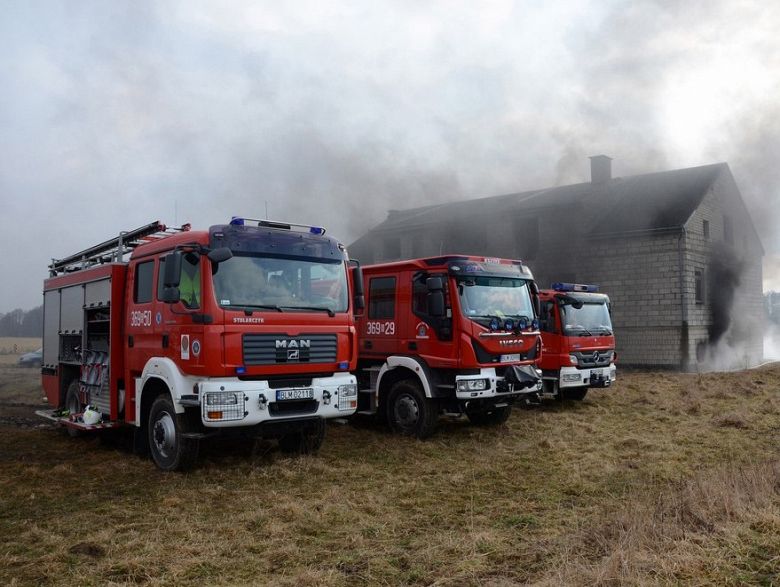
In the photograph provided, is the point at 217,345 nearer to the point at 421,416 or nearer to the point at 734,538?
the point at 421,416

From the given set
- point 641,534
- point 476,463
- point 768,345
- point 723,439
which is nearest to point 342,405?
point 476,463

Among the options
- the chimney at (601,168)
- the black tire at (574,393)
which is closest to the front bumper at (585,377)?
the black tire at (574,393)

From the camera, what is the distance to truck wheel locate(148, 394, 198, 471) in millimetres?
7102

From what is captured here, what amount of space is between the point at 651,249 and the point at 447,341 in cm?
1541

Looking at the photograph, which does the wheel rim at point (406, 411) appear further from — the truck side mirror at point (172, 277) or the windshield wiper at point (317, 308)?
the truck side mirror at point (172, 277)

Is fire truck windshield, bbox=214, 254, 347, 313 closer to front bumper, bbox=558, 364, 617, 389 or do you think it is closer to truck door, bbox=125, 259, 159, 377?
truck door, bbox=125, 259, 159, 377

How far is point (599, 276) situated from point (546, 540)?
63.9 ft

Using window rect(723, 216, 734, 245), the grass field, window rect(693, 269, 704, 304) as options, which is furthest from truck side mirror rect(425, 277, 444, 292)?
window rect(723, 216, 734, 245)

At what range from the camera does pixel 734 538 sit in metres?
4.32

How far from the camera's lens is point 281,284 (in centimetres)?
744

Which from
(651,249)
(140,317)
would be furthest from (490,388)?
(651,249)

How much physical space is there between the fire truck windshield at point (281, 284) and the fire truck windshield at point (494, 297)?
6.93 ft

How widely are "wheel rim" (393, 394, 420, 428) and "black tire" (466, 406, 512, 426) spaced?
1.37 m

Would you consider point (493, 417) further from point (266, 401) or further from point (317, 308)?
point (266, 401)
